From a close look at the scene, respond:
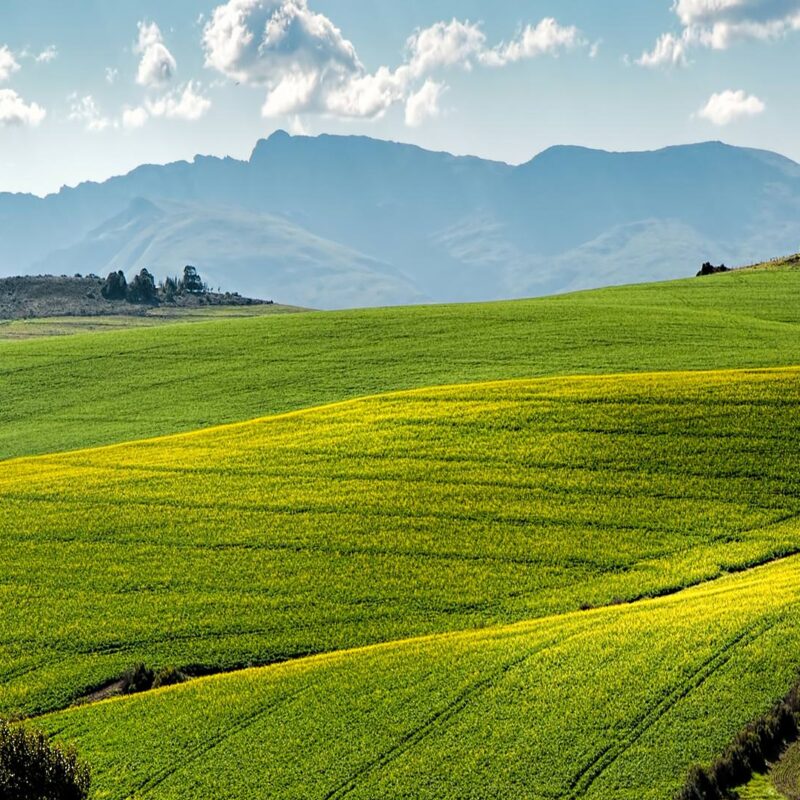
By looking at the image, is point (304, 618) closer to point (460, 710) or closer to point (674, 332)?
point (460, 710)

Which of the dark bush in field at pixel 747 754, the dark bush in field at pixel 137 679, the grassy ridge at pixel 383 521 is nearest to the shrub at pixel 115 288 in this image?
the grassy ridge at pixel 383 521

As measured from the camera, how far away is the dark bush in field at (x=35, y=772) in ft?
52.1

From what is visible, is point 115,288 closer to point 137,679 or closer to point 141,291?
point 141,291

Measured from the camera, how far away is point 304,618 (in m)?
24.1

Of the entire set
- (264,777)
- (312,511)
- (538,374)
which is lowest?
(264,777)

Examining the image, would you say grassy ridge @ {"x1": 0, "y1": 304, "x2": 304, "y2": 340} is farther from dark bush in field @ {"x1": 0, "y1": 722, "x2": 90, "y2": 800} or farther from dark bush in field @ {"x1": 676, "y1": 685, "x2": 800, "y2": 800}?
dark bush in field @ {"x1": 676, "y1": 685, "x2": 800, "y2": 800}

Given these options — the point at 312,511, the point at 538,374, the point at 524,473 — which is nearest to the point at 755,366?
the point at 538,374

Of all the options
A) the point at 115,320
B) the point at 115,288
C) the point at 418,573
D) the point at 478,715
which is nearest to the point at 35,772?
the point at 478,715

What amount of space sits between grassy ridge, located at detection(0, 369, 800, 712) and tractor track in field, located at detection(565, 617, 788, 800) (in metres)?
5.05

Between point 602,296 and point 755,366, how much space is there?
1389 inches

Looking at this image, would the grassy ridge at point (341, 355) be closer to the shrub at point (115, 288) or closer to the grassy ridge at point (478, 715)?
the grassy ridge at point (478, 715)

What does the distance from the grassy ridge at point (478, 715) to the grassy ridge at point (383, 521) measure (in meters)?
2.08

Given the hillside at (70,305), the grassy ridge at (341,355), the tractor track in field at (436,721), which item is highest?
the hillside at (70,305)

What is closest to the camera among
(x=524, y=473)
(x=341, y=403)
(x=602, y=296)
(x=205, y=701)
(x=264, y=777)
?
(x=264, y=777)
